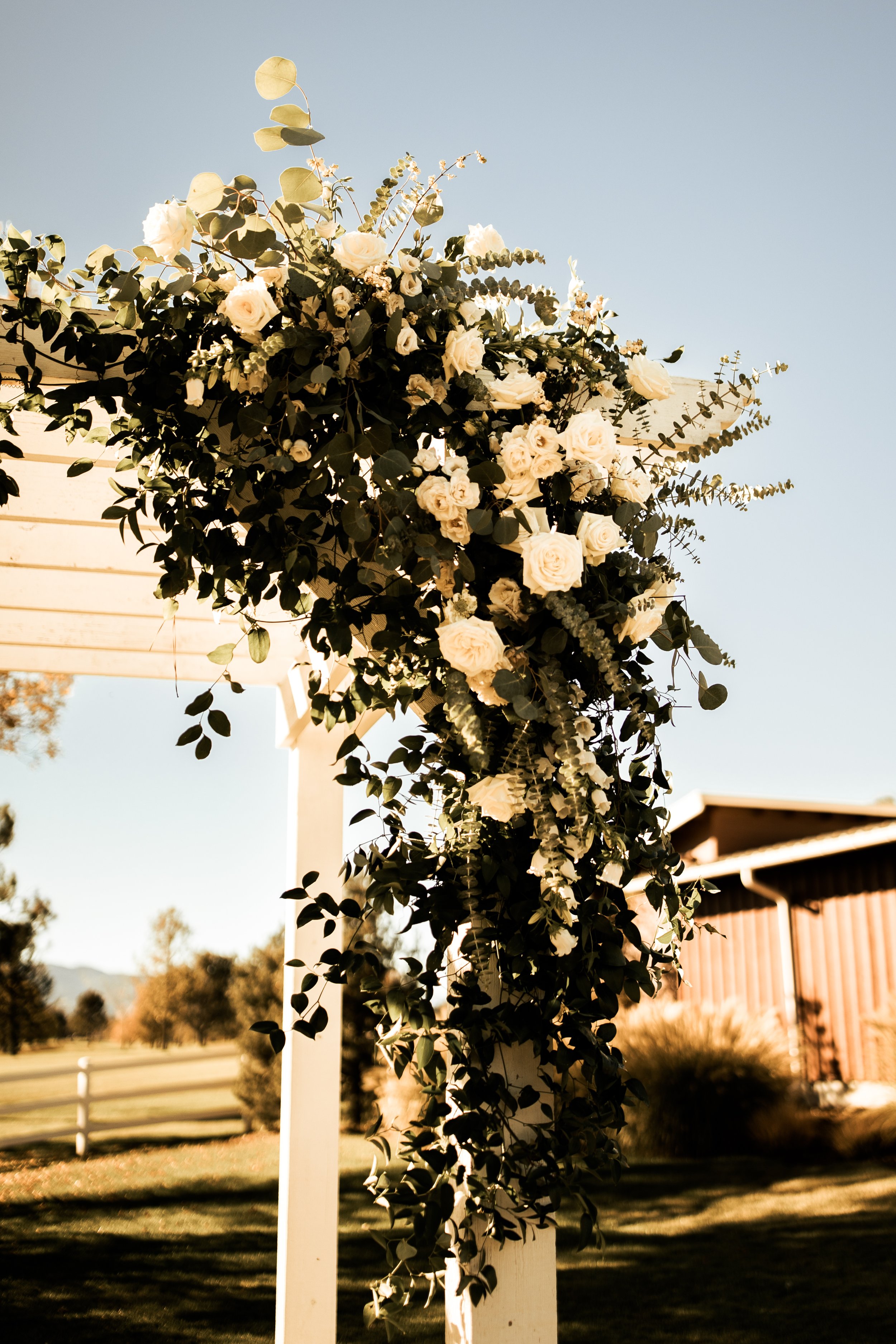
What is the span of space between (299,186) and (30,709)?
8.13 m

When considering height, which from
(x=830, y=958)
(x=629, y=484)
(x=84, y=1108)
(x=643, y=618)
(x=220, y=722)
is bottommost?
(x=84, y=1108)

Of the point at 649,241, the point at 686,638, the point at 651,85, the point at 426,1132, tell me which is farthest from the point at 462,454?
the point at 649,241

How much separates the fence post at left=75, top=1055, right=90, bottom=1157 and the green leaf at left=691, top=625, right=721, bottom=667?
9.55 metres

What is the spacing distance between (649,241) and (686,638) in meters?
5.49

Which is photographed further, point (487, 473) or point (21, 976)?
point (21, 976)

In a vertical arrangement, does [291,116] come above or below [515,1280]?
above

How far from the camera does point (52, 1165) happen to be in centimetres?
896

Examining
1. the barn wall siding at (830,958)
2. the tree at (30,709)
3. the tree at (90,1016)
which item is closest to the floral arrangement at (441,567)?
the barn wall siding at (830,958)

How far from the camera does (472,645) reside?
126 cm

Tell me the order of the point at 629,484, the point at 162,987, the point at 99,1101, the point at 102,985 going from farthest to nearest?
the point at 102,985
the point at 162,987
the point at 99,1101
the point at 629,484

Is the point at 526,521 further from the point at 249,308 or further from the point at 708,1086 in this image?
the point at 708,1086

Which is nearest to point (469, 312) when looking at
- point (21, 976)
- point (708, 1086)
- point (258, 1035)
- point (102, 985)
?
point (708, 1086)

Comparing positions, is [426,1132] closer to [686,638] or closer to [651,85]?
[686,638]

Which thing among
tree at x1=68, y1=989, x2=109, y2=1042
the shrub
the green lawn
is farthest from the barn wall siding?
tree at x1=68, y1=989, x2=109, y2=1042
